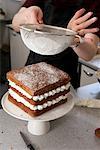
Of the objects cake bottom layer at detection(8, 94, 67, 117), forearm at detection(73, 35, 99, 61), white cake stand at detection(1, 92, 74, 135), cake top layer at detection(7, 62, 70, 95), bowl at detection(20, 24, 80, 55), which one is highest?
bowl at detection(20, 24, 80, 55)

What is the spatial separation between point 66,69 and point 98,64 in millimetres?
370

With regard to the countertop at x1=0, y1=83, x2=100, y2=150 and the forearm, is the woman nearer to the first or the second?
the forearm

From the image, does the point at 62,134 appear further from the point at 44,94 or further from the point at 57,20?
the point at 57,20

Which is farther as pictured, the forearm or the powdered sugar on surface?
the forearm

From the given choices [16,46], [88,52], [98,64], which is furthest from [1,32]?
[88,52]

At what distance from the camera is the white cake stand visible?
0.68 metres

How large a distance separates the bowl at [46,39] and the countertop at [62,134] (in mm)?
231

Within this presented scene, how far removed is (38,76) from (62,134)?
0.18 metres

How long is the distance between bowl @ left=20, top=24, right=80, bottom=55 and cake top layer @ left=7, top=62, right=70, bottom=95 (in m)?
0.06

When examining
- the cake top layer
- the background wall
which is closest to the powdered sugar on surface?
the cake top layer

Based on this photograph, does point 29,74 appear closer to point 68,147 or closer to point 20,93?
point 20,93

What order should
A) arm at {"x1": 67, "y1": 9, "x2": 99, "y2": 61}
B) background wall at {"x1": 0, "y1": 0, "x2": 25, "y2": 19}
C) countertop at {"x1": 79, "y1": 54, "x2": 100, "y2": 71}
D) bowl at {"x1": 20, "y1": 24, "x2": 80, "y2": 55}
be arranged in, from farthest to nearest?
background wall at {"x1": 0, "y1": 0, "x2": 25, "y2": 19}, countertop at {"x1": 79, "y1": 54, "x2": 100, "y2": 71}, arm at {"x1": 67, "y1": 9, "x2": 99, "y2": 61}, bowl at {"x1": 20, "y1": 24, "x2": 80, "y2": 55}

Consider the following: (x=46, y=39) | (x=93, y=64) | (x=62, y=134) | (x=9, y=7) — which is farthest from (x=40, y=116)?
(x=9, y=7)

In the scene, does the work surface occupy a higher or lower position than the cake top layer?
lower
